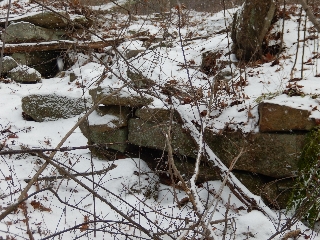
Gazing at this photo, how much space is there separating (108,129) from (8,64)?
545 centimetres

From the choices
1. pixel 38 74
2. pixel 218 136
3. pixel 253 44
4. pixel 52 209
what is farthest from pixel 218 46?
pixel 38 74

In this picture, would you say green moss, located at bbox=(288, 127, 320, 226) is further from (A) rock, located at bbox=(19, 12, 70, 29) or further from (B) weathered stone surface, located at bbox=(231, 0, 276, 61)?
(A) rock, located at bbox=(19, 12, 70, 29)

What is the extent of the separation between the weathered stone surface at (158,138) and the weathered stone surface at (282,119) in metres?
1.03

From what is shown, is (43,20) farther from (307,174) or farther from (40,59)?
(307,174)

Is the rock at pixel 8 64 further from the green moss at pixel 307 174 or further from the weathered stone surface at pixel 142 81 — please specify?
the green moss at pixel 307 174

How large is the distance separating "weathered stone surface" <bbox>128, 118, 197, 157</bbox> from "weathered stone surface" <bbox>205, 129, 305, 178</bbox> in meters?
0.35

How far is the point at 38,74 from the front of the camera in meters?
8.78

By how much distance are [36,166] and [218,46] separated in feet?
14.0

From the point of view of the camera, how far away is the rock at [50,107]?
6.67 m

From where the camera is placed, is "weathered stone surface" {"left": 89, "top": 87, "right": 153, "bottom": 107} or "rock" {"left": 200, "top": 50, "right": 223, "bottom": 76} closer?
"weathered stone surface" {"left": 89, "top": 87, "right": 153, "bottom": 107}

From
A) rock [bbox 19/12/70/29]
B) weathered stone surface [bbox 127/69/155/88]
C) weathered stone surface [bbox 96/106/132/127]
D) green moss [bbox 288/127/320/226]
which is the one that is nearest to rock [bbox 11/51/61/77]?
rock [bbox 19/12/70/29]

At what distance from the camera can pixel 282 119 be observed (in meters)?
3.71

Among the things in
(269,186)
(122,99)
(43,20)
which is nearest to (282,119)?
(269,186)

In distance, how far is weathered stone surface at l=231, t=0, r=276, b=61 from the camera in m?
5.41
